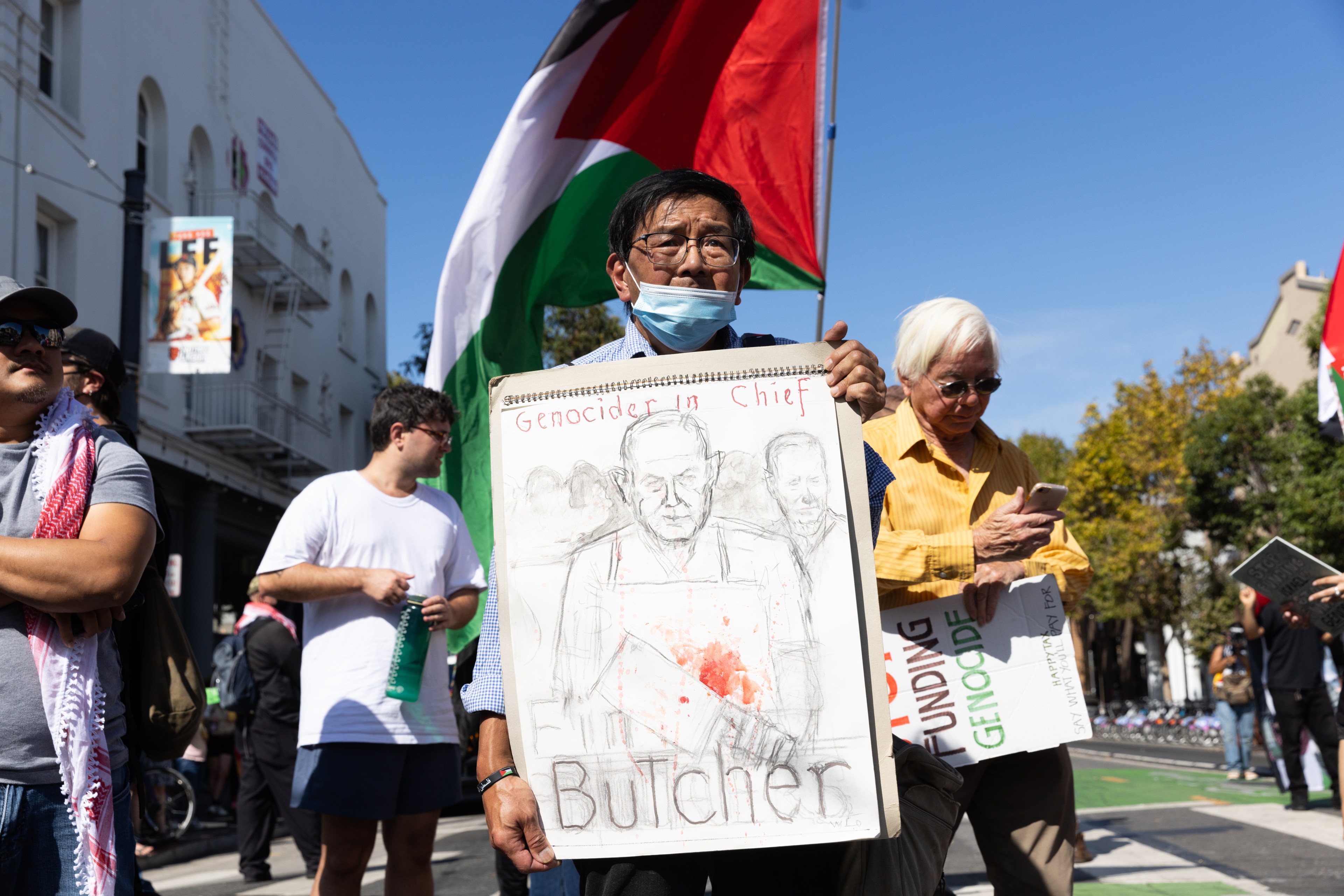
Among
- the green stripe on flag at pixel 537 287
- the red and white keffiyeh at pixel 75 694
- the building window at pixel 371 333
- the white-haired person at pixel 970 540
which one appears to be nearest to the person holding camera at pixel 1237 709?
the green stripe on flag at pixel 537 287

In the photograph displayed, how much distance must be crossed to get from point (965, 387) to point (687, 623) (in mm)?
1539

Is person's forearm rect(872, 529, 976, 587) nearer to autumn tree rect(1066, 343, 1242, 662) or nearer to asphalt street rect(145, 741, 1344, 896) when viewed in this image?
asphalt street rect(145, 741, 1344, 896)

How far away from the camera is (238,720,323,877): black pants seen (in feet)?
23.3

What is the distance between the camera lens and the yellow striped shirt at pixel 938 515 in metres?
3.16

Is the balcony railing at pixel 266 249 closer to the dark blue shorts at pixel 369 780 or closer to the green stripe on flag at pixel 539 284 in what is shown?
the green stripe on flag at pixel 539 284

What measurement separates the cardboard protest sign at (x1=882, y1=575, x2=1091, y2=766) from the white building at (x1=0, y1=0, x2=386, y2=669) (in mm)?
11287

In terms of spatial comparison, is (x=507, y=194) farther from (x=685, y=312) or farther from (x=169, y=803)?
(x=169, y=803)

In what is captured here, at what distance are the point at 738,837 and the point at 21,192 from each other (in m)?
16.9

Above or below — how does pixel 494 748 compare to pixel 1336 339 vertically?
below

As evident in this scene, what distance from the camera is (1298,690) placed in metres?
A: 9.75

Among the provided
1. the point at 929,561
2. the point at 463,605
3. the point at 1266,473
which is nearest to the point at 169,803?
the point at 463,605

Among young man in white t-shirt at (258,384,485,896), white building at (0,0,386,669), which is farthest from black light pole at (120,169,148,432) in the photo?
young man in white t-shirt at (258,384,485,896)

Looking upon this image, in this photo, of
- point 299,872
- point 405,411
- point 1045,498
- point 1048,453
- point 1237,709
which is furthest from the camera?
point 1048,453

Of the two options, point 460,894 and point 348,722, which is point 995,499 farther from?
point 460,894
